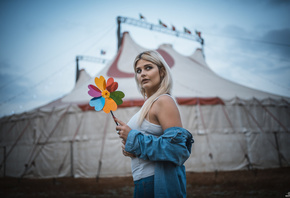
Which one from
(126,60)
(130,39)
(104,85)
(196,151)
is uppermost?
(130,39)

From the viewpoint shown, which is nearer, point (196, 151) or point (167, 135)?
point (167, 135)

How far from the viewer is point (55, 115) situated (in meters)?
6.72

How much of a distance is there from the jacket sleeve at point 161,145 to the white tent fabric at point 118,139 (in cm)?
520

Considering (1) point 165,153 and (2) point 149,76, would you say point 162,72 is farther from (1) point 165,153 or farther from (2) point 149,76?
(1) point 165,153

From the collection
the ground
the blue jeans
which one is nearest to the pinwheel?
the blue jeans

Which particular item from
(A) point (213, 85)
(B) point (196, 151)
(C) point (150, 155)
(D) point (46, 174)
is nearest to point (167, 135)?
(C) point (150, 155)

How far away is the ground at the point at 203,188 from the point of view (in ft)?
13.4

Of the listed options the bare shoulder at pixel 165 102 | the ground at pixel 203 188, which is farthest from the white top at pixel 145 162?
the ground at pixel 203 188

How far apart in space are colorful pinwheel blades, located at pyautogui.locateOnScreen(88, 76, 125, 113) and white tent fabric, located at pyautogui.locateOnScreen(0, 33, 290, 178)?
4.95 m

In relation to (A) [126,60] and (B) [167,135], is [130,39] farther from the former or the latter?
(B) [167,135]

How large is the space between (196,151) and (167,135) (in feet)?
18.4

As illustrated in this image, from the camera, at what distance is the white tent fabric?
6305mm

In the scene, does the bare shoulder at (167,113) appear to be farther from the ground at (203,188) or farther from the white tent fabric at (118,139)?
the white tent fabric at (118,139)

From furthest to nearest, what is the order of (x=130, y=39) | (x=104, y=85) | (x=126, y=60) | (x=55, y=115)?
(x=130, y=39), (x=126, y=60), (x=55, y=115), (x=104, y=85)
